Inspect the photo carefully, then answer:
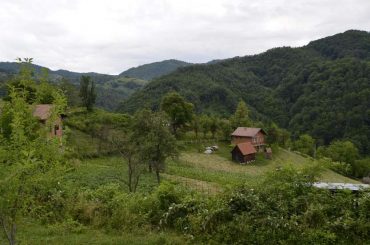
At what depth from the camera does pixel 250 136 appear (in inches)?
2222

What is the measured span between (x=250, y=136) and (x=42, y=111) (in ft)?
165

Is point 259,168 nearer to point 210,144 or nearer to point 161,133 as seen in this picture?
point 210,144

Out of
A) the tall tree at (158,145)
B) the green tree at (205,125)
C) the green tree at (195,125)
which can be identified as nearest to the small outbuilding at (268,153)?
the green tree at (205,125)

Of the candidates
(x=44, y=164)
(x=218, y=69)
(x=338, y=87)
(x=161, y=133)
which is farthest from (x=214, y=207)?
(x=218, y=69)

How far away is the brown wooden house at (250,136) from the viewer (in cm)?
5694

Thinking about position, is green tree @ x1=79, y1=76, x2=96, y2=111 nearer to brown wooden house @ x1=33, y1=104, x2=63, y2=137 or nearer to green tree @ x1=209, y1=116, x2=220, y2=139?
green tree @ x1=209, y1=116, x2=220, y2=139

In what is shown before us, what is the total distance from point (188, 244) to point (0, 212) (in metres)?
4.77

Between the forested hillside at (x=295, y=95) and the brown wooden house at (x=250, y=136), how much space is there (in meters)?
45.1

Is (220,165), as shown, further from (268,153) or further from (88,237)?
(88,237)

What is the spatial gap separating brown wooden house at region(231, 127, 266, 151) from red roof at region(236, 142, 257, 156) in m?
3.02

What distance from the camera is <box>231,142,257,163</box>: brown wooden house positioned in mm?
50781

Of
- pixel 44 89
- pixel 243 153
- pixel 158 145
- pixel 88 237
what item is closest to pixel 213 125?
pixel 243 153

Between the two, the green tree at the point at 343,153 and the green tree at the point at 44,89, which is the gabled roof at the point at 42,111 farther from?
the green tree at the point at 343,153

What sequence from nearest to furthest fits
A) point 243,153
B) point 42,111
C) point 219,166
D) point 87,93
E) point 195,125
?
point 42,111, point 219,166, point 243,153, point 87,93, point 195,125
